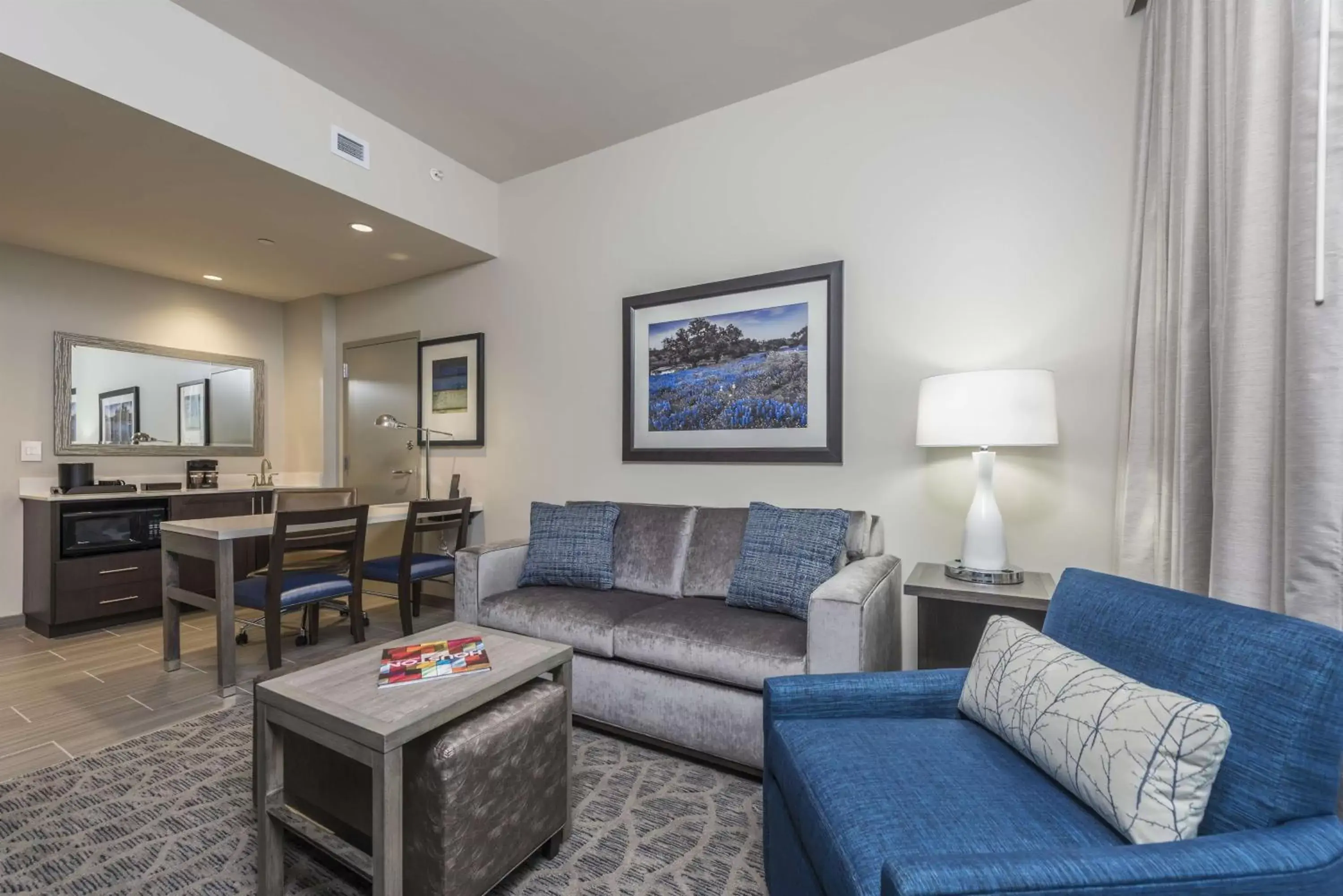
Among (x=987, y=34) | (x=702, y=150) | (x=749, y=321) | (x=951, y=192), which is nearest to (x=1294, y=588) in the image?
(x=951, y=192)

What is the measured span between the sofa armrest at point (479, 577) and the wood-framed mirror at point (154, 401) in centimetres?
325

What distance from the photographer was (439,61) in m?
2.67

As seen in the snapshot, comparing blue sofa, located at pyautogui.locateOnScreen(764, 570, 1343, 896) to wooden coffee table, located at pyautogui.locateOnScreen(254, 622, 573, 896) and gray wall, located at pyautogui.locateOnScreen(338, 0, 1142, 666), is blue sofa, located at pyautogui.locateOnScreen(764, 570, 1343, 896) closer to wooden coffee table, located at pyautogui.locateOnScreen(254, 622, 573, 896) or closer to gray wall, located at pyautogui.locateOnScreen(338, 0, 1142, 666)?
wooden coffee table, located at pyautogui.locateOnScreen(254, 622, 573, 896)

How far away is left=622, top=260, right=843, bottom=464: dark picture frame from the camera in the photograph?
8.91ft

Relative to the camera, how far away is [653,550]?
9.04 ft

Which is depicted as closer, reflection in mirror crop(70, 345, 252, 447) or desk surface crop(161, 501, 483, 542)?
desk surface crop(161, 501, 483, 542)

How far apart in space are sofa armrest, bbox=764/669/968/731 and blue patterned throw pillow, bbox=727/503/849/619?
2.31ft

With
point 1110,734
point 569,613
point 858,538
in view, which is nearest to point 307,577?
point 569,613

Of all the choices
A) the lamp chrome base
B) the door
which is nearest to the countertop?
the door

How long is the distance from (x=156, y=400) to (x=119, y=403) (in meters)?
0.21

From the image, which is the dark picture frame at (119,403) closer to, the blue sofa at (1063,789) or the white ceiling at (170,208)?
the white ceiling at (170,208)

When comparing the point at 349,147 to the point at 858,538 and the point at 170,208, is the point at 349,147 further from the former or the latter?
the point at 858,538

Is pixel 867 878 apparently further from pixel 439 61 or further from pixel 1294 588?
pixel 439 61

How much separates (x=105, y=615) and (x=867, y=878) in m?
4.72
